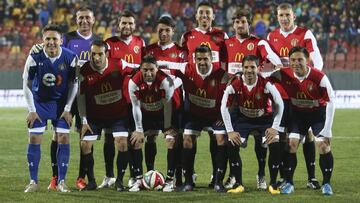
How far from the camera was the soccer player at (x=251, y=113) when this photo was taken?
10281 mm

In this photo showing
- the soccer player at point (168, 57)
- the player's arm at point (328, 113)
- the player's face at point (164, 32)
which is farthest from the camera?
the player's face at point (164, 32)

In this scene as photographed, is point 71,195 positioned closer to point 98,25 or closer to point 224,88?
point 224,88

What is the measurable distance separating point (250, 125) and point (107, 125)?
1.75m

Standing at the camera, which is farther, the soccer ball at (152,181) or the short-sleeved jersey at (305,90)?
the soccer ball at (152,181)

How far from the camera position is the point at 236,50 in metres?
11.2

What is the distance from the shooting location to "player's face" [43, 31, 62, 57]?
10.3 metres

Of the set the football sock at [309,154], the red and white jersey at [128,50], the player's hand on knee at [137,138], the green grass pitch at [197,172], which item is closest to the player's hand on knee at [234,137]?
the green grass pitch at [197,172]

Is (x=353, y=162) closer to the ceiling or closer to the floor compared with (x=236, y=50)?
closer to the floor

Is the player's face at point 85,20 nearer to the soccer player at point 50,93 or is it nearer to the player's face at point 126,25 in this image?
the player's face at point 126,25

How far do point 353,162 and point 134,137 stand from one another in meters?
5.06

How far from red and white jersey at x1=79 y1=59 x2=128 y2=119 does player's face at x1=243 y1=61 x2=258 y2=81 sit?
152cm

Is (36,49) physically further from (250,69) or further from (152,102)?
(250,69)

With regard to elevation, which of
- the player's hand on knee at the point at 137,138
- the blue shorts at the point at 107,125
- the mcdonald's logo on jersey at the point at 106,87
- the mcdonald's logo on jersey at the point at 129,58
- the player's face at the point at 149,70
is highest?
the mcdonald's logo on jersey at the point at 129,58

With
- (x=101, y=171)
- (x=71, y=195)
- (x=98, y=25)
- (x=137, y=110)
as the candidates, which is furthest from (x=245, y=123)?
(x=98, y=25)
